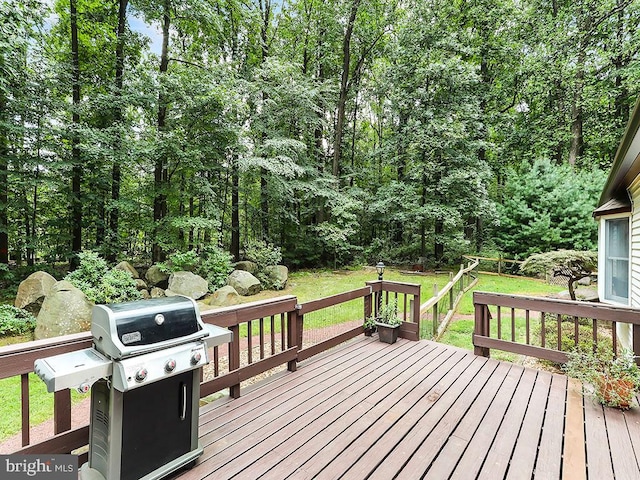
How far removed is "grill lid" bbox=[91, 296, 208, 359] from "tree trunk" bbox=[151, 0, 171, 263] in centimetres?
749

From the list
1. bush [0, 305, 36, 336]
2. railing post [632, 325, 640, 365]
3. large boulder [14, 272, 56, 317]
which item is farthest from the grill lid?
large boulder [14, 272, 56, 317]

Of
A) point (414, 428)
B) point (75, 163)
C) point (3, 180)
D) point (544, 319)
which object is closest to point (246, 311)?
point (414, 428)

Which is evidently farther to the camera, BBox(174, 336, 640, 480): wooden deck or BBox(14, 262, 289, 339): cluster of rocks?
BBox(14, 262, 289, 339): cluster of rocks

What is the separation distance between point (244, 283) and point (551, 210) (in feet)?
36.3

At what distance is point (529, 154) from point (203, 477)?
54.5 ft

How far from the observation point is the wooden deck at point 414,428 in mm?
1964

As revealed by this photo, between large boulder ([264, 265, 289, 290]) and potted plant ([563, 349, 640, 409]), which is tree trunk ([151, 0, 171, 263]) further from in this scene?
potted plant ([563, 349, 640, 409])

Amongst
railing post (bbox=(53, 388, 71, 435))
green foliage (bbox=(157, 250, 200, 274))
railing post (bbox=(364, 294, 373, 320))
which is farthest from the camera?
green foliage (bbox=(157, 250, 200, 274))

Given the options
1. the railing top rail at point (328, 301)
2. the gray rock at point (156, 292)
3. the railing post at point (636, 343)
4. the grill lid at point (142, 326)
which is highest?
the grill lid at point (142, 326)

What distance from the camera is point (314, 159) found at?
14.2 m

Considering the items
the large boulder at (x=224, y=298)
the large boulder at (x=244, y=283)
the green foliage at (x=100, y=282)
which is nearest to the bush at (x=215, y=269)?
the large boulder at (x=244, y=283)

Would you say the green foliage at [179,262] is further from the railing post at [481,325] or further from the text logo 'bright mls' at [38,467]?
the railing post at [481,325]

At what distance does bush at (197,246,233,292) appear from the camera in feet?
28.4

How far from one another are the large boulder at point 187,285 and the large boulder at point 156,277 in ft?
1.66
